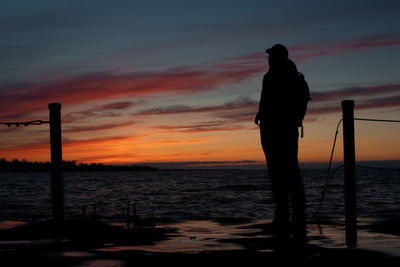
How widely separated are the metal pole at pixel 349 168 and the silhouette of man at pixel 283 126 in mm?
492

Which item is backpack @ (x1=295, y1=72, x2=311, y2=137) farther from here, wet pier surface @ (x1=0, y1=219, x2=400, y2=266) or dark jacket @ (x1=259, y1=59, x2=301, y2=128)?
wet pier surface @ (x1=0, y1=219, x2=400, y2=266)

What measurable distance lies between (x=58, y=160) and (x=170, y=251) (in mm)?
2718

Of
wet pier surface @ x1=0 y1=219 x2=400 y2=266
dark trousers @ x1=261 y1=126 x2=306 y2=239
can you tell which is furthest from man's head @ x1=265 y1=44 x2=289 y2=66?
wet pier surface @ x1=0 y1=219 x2=400 y2=266

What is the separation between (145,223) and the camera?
8375mm

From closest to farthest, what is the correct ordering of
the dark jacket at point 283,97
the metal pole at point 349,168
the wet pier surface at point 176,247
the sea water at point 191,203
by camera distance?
the wet pier surface at point 176,247
the metal pole at point 349,168
the dark jacket at point 283,97
the sea water at point 191,203

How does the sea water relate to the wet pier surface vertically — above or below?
below

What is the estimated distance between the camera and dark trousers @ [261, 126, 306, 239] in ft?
17.3

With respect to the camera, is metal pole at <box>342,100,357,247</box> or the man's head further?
the man's head

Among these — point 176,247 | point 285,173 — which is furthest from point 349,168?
point 176,247

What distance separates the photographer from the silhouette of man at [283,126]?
17.2 ft

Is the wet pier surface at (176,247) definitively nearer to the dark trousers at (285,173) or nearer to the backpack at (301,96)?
the dark trousers at (285,173)

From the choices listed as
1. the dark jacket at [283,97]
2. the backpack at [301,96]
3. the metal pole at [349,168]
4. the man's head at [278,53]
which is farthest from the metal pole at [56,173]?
the metal pole at [349,168]

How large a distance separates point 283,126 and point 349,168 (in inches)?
34.8

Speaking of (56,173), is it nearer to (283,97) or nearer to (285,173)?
(285,173)
